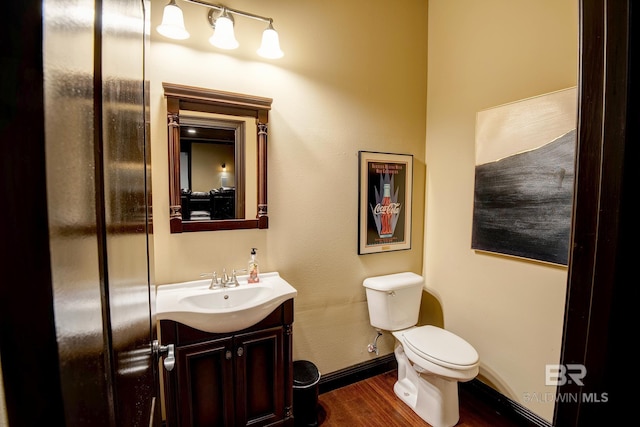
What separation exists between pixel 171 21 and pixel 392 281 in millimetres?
2078

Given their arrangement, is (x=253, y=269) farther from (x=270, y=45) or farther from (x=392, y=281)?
(x=270, y=45)

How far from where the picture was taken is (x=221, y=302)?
1.63 m

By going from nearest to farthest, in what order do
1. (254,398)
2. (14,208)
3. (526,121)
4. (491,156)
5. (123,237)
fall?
(14,208), (123,237), (254,398), (526,121), (491,156)

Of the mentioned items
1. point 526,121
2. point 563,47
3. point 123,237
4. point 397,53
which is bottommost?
point 123,237

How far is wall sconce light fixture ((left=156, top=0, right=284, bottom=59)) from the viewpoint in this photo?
4.85 ft

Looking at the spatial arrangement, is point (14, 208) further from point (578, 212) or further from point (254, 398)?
point (254, 398)

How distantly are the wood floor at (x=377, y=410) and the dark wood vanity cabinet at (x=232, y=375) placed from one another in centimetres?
41

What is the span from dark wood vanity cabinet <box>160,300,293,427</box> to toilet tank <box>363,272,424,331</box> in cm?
76

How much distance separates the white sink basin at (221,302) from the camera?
1.38 metres

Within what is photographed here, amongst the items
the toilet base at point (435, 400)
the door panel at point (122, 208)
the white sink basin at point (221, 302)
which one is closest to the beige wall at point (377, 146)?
the white sink basin at point (221, 302)

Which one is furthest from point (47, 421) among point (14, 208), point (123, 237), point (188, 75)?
point (188, 75)

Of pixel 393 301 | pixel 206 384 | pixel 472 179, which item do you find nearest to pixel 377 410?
pixel 393 301

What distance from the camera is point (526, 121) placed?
1.78 meters

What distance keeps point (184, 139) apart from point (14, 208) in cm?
162
